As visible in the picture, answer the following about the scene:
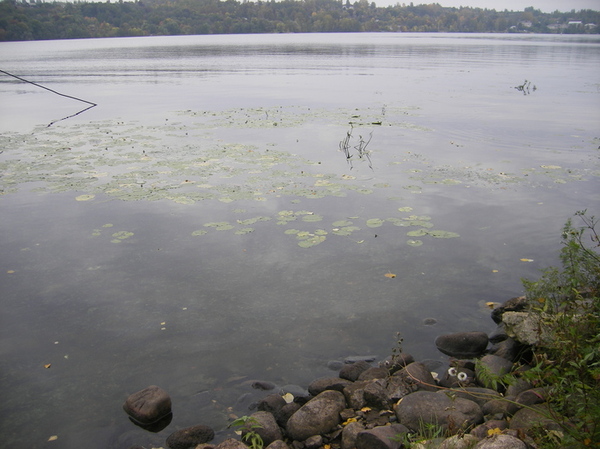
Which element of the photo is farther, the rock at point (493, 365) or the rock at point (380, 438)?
the rock at point (493, 365)

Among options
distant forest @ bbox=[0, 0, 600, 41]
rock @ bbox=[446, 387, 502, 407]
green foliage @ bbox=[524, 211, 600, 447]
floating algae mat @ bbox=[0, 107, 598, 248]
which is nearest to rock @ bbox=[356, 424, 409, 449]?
rock @ bbox=[446, 387, 502, 407]

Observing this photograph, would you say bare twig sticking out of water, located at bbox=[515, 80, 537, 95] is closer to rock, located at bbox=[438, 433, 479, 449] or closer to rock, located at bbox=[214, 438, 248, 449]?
rock, located at bbox=[438, 433, 479, 449]

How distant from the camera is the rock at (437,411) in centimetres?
335

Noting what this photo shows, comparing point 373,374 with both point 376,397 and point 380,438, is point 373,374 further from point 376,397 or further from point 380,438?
point 380,438

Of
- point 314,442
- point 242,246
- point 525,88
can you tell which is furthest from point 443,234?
point 525,88

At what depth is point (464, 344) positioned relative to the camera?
438 cm

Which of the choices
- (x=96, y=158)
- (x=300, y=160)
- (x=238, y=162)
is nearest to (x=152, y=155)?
(x=96, y=158)

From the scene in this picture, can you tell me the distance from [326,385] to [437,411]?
0.84 metres

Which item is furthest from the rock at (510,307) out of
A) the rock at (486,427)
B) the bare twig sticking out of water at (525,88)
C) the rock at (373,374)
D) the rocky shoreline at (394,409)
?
the bare twig sticking out of water at (525,88)

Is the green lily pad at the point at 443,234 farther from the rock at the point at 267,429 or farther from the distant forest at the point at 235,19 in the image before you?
A: the distant forest at the point at 235,19

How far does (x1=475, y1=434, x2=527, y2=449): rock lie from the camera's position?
2.80m

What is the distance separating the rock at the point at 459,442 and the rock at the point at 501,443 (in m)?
0.07

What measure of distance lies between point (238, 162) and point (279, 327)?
5679 millimetres

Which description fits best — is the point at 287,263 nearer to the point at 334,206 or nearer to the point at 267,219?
the point at 267,219
